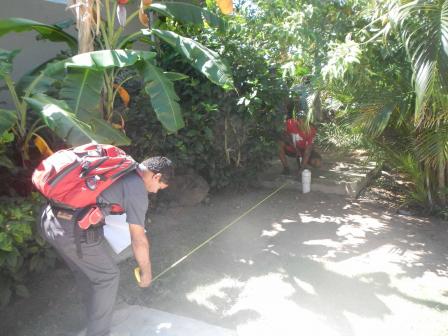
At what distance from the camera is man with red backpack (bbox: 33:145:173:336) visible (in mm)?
2482

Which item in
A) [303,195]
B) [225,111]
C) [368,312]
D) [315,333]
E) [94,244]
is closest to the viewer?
[94,244]

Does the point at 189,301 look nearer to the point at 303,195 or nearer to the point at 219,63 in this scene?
the point at 219,63

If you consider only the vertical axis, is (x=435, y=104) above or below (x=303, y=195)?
above

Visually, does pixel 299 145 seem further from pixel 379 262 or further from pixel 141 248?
pixel 141 248

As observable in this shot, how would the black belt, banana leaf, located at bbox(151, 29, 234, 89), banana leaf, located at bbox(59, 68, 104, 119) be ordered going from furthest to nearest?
banana leaf, located at bbox(151, 29, 234, 89) → banana leaf, located at bbox(59, 68, 104, 119) → the black belt

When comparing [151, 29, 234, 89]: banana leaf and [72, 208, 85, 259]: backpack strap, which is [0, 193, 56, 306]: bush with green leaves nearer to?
[72, 208, 85, 259]: backpack strap

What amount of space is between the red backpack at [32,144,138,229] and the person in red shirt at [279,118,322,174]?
4768 mm

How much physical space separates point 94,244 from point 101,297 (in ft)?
1.31

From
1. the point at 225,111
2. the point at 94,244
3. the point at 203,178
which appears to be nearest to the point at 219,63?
the point at 225,111

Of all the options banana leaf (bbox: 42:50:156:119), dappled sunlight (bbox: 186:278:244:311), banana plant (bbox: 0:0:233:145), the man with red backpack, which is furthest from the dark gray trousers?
banana leaf (bbox: 42:50:156:119)

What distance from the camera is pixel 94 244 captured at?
8.71ft

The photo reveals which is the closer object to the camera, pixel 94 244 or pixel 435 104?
pixel 94 244

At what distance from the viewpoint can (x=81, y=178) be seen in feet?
8.13

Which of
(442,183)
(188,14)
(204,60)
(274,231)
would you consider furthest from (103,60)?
(442,183)
